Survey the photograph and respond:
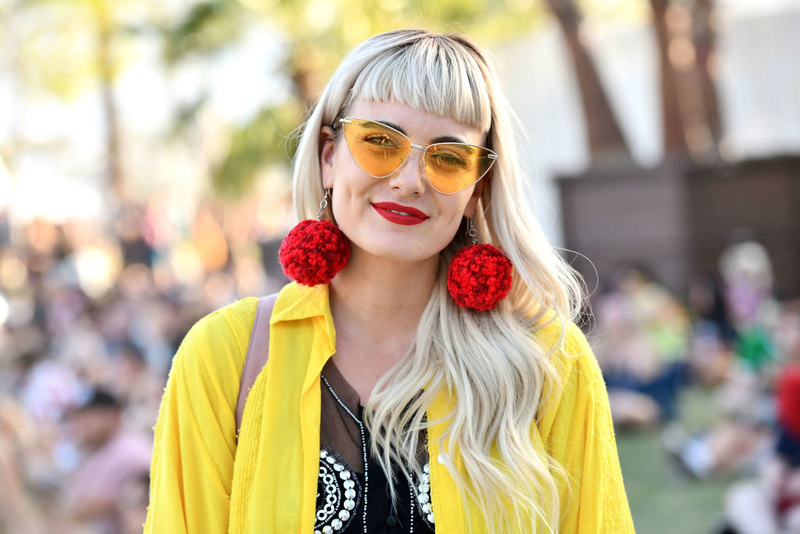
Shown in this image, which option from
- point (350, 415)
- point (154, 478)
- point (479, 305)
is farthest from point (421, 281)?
point (154, 478)

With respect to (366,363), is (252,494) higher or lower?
lower

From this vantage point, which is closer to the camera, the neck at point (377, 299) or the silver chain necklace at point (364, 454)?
the silver chain necklace at point (364, 454)

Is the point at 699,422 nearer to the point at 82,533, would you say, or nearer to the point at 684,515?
the point at 684,515

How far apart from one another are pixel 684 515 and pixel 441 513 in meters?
4.36

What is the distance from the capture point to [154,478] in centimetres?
202

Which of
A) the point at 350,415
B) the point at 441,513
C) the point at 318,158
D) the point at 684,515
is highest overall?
the point at 318,158

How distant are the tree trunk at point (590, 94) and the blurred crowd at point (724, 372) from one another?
2.31m

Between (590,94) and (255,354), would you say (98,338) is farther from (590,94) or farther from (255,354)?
(255,354)

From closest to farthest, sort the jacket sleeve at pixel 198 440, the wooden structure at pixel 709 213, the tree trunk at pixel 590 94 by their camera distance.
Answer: the jacket sleeve at pixel 198 440 → the wooden structure at pixel 709 213 → the tree trunk at pixel 590 94

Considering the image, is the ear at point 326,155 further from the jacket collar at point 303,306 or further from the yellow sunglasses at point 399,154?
the jacket collar at point 303,306

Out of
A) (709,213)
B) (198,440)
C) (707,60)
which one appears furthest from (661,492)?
(707,60)

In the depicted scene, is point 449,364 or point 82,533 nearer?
point 449,364

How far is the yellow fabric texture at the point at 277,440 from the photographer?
1.93 m

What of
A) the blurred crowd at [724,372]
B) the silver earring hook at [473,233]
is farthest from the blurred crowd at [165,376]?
the silver earring hook at [473,233]
